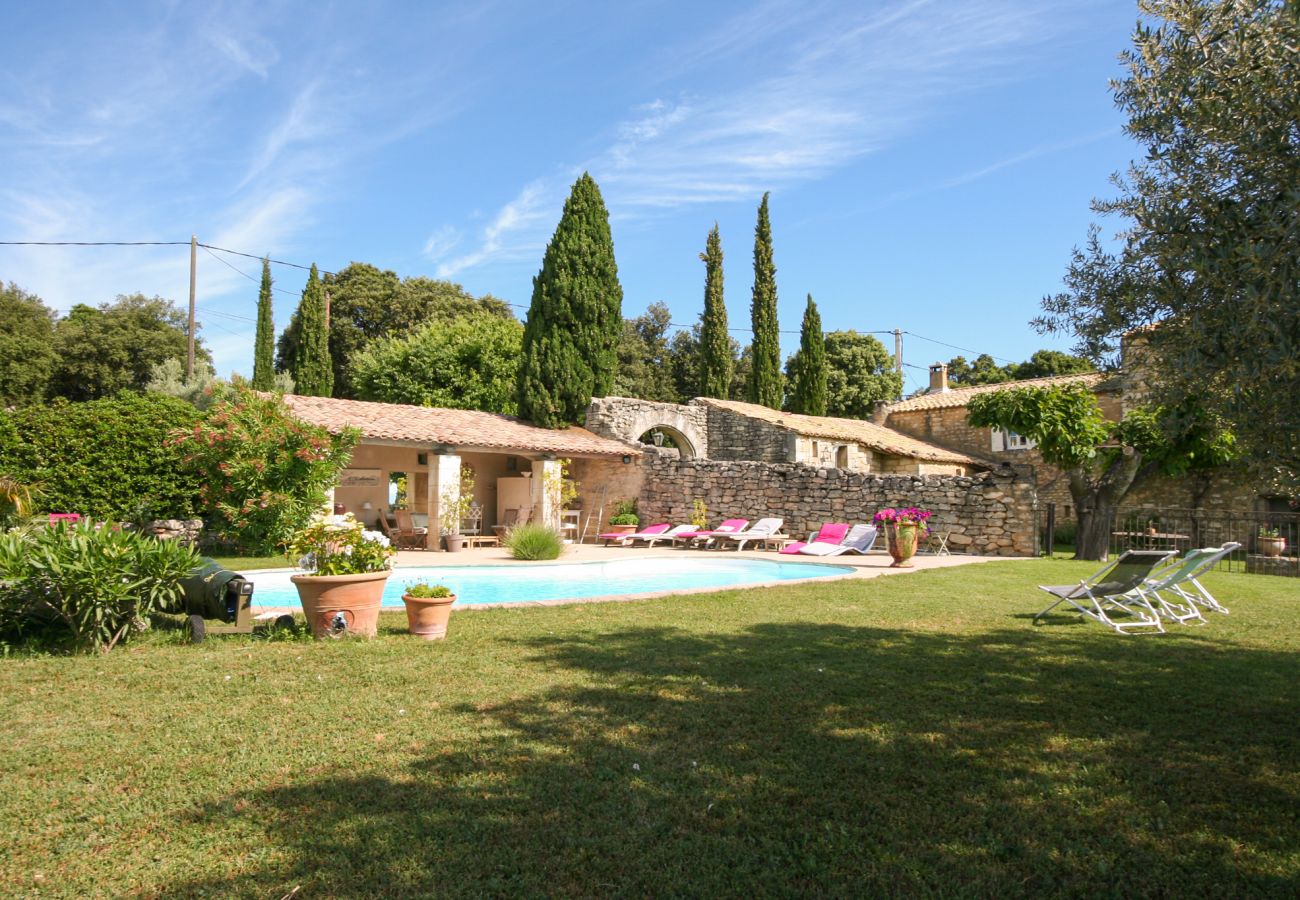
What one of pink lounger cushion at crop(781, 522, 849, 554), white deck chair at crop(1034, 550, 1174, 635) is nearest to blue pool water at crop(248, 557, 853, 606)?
pink lounger cushion at crop(781, 522, 849, 554)

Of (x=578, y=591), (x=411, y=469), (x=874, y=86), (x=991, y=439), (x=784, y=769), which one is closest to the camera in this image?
(x=784, y=769)

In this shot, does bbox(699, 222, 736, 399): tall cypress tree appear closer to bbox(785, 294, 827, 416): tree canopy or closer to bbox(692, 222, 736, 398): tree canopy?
bbox(692, 222, 736, 398): tree canopy

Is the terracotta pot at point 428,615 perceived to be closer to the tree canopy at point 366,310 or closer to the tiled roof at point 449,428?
the tiled roof at point 449,428

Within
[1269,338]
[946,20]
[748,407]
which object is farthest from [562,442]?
[1269,338]

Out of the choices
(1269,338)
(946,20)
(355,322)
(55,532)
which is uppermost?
(355,322)

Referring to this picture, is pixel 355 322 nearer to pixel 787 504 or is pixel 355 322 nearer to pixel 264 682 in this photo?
pixel 787 504

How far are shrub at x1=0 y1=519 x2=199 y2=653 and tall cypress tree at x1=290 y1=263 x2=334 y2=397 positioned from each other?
79.6 feet

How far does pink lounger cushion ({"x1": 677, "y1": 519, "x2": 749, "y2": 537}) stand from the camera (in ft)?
59.1

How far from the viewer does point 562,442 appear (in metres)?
19.8

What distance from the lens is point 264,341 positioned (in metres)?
29.2

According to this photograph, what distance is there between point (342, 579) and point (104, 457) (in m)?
11.0

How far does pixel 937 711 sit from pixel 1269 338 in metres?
2.50

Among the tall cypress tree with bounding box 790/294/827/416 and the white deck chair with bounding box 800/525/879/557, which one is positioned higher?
the tall cypress tree with bounding box 790/294/827/416

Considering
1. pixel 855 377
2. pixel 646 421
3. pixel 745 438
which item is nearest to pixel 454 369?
pixel 646 421
